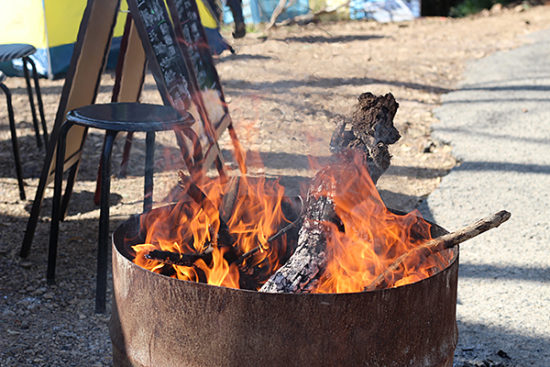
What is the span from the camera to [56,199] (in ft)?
9.32

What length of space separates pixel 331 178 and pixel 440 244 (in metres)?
0.37

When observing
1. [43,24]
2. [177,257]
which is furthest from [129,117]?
[43,24]

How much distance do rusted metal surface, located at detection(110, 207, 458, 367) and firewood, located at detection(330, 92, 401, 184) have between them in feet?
1.38

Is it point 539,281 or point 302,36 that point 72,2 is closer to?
point 302,36

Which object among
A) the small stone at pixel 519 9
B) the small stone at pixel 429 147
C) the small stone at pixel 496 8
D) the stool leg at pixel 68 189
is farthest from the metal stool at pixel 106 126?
the small stone at pixel 496 8

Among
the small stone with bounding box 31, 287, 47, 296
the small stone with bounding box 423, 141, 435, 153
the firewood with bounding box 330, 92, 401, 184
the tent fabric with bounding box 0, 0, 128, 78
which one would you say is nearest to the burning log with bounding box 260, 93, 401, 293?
the firewood with bounding box 330, 92, 401, 184

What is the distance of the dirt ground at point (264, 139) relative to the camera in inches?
108

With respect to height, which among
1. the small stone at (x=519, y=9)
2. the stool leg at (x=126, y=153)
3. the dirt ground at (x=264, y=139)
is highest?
the stool leg at (x=126, y=153)

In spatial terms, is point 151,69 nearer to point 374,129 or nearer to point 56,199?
point 56,199

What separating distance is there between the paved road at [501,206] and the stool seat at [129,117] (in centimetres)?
156

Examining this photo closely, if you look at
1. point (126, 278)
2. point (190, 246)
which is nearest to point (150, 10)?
point (190, 246)

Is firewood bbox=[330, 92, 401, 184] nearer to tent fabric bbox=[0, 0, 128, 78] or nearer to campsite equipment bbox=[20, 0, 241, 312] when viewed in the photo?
campsite equipment bbox=[20, 0, 241, 312]

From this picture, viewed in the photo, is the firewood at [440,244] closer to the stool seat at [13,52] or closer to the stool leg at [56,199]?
the stool leg at [56,199]

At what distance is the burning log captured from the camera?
1839mm
